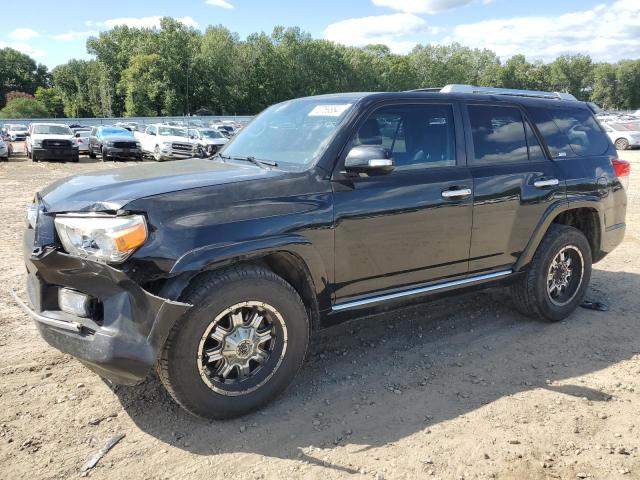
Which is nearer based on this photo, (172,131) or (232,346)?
(232,346)

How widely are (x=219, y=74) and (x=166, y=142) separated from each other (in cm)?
6353

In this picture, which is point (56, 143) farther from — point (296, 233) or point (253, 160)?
point (296, 233)

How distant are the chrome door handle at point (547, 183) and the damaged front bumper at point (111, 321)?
3.12 metres

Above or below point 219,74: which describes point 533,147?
below

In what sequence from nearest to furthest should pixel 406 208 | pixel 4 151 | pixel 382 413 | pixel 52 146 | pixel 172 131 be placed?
pixel 382 413, pixel 406 208, pixel 52 146, pixel 4 151, pixel 172 131

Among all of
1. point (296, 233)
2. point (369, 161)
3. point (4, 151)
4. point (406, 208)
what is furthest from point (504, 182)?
point (4, 151)

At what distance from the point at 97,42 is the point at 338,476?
9883 centimetres

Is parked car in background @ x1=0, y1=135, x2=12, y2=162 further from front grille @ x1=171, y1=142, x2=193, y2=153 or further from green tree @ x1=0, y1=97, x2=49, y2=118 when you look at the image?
green tree @ x1=0, y1=97, x2=49, y2=118

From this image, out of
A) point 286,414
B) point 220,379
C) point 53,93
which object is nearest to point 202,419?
point 220,379

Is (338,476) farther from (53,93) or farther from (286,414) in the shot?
(53,93)

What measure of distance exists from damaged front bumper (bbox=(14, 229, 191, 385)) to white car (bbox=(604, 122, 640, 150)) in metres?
29.4

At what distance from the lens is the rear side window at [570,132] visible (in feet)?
15.6

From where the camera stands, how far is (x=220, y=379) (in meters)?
3.19

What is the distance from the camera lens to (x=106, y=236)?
283 centimetres
